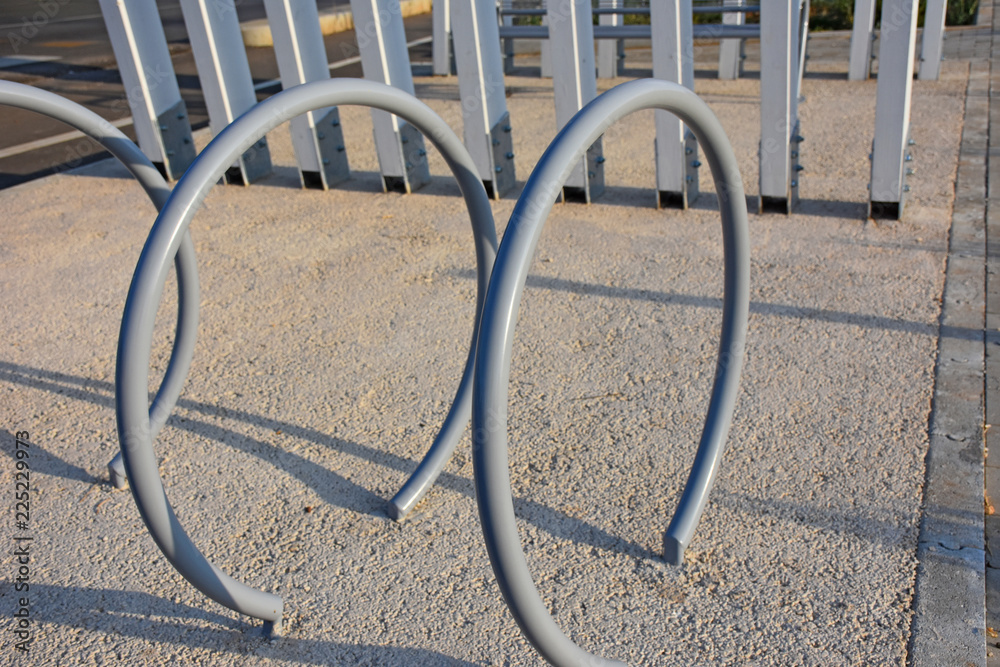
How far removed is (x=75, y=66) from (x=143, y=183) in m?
12.2

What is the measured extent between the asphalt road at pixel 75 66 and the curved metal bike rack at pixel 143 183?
188 inches

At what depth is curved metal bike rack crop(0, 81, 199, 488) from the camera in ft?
8.24

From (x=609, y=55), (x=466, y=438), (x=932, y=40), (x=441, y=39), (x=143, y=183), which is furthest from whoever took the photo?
(x=441, y=39)

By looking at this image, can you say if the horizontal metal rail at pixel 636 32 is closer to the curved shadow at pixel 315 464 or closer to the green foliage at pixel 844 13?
the curved shadow at pixel 315 464

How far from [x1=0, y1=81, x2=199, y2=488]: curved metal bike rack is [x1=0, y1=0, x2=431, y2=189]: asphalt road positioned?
478 centimetres

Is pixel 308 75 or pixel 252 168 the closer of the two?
pixel 308 75

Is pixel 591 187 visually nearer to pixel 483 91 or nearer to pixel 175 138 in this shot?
pixel 483 91

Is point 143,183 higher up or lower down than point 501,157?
higher up

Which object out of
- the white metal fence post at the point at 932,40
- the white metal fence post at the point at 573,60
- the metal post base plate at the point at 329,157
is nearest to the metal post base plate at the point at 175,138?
the metal post base plate at the point at 329,157

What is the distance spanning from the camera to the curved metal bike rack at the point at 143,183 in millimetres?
2512

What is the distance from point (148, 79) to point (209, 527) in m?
4.82

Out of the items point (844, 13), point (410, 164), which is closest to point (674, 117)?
point (410, 164)

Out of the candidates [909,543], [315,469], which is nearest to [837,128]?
[909,543]

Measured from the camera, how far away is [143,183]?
280 centimetres
